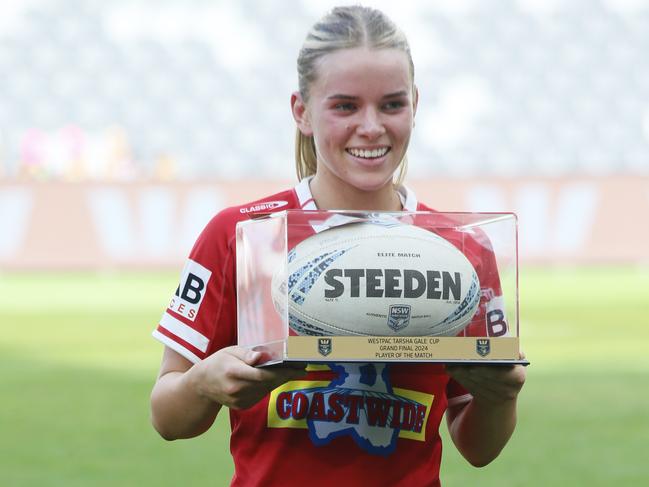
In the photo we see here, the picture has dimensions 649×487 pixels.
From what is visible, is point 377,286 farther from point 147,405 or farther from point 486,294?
point 147,405

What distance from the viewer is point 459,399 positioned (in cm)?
228

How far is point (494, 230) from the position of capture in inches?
81.8

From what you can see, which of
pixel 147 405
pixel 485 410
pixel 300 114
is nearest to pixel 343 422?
pixel 485 410

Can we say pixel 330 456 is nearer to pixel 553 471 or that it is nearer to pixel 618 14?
pixel 553 471

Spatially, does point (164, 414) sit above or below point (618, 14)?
below

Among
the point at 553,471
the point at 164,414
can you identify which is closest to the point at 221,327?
the point at 164,414

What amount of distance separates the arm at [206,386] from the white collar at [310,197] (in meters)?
0.38

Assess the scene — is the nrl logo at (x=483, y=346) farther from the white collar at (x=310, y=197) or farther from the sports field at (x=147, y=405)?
the sports field at (x=147, y=405)

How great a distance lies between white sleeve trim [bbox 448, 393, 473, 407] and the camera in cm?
226

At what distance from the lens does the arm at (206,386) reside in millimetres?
1840

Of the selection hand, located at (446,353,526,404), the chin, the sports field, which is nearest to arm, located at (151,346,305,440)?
hand, located at (446,353,526,404)

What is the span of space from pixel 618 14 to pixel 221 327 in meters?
28.8

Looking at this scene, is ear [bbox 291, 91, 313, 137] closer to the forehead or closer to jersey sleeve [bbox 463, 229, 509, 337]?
the forehead

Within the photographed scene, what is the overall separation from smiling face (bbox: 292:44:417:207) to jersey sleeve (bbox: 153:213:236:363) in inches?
10.3
